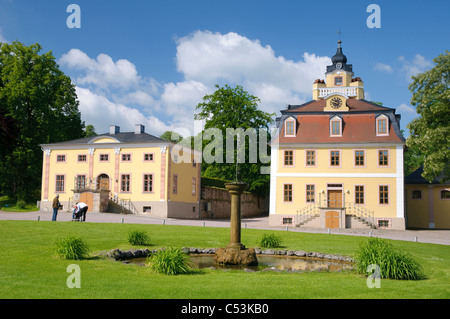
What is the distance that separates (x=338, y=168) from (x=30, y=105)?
1168 inches

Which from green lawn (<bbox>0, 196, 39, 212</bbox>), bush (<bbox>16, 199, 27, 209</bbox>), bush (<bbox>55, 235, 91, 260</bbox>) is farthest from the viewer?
bush (<bbox>16, 199, 27, 209</bbox>)

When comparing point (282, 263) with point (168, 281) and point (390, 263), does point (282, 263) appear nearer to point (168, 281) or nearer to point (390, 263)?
point (390, 263)

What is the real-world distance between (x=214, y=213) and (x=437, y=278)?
37486mm

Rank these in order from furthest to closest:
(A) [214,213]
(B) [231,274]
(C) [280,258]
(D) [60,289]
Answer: (A) [214,213] → (C) [280,258] → (B) [231,274] → (D) [60,289]

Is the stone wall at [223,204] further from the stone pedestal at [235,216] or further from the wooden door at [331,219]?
the stone pedestal at [235,216]

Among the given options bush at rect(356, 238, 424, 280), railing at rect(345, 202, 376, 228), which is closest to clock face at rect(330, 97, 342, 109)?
railing at rect(345, 202, 376, 228)

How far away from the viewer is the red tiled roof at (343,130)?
34.8 metres

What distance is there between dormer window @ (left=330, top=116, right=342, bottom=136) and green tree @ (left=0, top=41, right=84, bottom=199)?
2646 centimetres

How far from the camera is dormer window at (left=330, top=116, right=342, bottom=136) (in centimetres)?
3550

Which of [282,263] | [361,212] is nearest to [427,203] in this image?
[361,212]

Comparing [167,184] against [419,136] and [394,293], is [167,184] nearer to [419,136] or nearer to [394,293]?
[419,136]

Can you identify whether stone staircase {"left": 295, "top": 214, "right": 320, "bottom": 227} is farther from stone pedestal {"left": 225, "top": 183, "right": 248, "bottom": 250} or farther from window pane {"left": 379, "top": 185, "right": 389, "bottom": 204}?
stone pedestal {"left": 225, "top": 183, "right": 248, "bottom": 250}

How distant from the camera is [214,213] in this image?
48.4 meters
